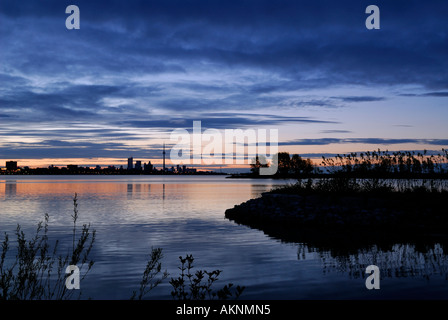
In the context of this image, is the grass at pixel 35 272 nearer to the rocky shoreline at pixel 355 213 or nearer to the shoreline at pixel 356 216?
the shoreline at pixel 356 216

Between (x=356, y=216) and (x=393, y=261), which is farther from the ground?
(x=356, y=216)

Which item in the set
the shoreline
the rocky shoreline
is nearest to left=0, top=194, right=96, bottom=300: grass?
the shoreline

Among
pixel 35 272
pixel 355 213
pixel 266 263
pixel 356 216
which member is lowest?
pixel 266 263

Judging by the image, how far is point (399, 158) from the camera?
1064 inches

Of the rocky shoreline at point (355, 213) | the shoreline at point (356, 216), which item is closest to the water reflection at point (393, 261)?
the shoreline at point (356, 216)

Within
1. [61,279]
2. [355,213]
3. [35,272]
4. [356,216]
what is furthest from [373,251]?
[35,272]

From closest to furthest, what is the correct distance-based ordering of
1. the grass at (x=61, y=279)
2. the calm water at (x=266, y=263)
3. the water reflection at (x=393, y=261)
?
the grass at (x=61, y=279) → the calm water at (x=266, y=263) → the water reflection at (x=393, y=261)

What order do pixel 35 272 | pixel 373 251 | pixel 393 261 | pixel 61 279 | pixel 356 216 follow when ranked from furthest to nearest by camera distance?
pixel 356 216, pixel 373 251, pixel 393 261, pixel 61 279, pixel 35 272

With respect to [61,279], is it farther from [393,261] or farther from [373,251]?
[373,251]

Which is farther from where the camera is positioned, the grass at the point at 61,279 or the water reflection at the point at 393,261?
the water reflection at the point at 393,261

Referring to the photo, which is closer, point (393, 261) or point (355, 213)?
point (393, 261)
